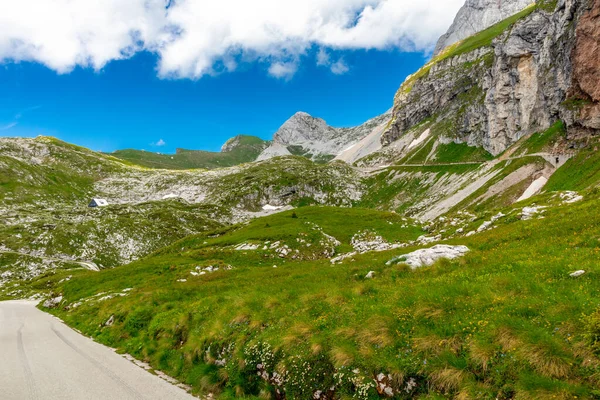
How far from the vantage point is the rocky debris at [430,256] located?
19975mm

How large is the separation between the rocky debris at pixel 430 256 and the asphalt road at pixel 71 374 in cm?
1470

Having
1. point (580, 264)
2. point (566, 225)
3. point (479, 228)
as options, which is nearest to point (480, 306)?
point (580, 264)

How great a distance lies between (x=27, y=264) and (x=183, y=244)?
239 ft

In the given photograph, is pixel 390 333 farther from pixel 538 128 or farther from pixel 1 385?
pixel 538 128

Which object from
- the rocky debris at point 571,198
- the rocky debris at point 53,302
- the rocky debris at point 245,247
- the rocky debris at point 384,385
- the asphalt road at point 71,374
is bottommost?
the rocky debris at point 571,198

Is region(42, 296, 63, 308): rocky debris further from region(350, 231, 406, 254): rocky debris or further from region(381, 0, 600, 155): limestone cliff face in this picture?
region(381, 0, 600, 155): limestone cliff face

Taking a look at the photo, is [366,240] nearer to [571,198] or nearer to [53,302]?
[571,198]

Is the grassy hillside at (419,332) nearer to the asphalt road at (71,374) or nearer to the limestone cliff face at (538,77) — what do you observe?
the asphalt road at (71,374)

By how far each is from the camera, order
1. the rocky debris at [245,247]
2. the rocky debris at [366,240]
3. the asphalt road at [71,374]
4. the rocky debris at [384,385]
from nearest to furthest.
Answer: the rocky debris at [384,385] < the asphalt road at [71,374] < the rocky debris at [245,247] < the rocky debris at [366,240]

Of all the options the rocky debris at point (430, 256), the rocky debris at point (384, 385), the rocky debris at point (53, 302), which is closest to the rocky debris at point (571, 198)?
the rocky debris at point (430, 256)

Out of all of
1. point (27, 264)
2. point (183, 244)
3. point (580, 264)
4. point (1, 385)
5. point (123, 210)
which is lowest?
point (580, 264)

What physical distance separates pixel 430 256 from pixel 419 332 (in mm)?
11665

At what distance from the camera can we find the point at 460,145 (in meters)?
196

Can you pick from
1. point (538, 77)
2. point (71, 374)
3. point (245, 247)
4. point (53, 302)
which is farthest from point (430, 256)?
point (538, 77)
